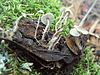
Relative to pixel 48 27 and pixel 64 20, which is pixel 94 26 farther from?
pixel 48 27

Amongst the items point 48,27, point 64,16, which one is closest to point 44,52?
point 48,27

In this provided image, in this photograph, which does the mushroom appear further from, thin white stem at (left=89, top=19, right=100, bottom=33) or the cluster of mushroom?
thin white stem at (left=89, top=19, right=100, bottom=33)

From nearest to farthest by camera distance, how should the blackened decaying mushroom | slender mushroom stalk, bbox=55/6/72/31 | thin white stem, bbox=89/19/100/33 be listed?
the blackened decaying mushroom < slender mushroom stalk, bbox=55/6/72/31 < thin white stem, bbox=89/19/100/33

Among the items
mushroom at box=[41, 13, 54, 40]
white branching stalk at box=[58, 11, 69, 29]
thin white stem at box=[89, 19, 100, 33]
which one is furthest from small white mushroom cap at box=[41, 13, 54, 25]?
thin white stem at box=[89, 19, 100, 33]

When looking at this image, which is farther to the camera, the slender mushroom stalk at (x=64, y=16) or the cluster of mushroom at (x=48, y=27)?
the slender mushroom stalk at (x=64, y=16)

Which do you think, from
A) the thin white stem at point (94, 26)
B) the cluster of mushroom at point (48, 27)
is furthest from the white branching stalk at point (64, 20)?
the thin white stem at point (94, 26)

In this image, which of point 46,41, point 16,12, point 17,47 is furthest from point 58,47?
point 16,12

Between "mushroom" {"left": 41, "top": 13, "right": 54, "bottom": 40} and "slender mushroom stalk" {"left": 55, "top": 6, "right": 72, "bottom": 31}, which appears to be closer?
"mushroom" {"left": 41, "top": 13, "right": 54, "bottom": 40}

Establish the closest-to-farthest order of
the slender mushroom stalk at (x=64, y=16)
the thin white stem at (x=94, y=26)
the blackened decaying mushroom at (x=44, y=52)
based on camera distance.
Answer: the blackened decaying mushroom at (x=44, y=52) < the slender mushroom stalk at (x=64, y=16) < the thin white stem at (x=94, y=26)

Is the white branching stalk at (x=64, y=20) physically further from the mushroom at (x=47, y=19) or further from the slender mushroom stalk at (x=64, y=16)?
the mushroom at (x=47, y=19)

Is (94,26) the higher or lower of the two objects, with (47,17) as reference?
lower

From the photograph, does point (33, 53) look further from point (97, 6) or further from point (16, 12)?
point (97, 6)
